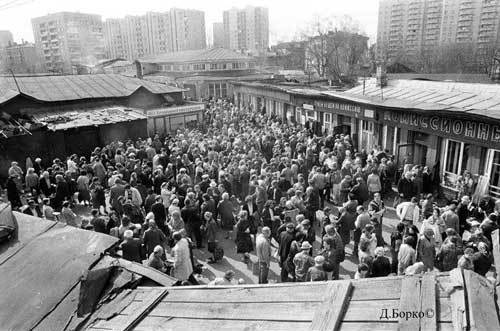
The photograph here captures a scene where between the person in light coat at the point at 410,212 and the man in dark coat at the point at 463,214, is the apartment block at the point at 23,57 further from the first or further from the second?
the man in dark coat at the point at 463,214

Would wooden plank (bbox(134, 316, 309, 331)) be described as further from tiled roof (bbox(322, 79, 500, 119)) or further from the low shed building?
tiled roof (bbox(322, 79, 500, 119))

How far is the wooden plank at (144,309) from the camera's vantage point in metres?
3.43

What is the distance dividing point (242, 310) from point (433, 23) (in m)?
109

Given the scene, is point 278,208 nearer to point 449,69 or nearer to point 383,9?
point 449,69

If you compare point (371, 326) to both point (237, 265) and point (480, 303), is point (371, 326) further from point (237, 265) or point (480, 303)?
point (237, 265)

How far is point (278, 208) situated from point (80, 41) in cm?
9844

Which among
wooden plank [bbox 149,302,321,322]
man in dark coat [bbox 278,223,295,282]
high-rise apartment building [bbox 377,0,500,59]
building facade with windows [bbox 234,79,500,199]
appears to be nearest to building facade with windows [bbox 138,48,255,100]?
building facade with windows [bbox 234,79,500,199]

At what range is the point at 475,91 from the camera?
14.1 meters

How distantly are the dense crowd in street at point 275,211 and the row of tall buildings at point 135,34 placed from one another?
61986mm

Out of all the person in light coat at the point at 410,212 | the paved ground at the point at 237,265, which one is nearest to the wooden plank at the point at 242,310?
the paved ground at the point at 237,265

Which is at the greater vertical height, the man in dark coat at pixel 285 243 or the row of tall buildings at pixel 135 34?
the row of tall buildings at pixel 135 34

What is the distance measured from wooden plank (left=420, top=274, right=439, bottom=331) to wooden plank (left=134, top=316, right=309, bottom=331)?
0.84 metres

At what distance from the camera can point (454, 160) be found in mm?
12898

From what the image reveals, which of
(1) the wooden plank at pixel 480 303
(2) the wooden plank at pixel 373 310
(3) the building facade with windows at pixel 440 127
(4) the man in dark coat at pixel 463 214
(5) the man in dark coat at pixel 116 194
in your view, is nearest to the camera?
(1) the wooden plank at pixel 480 303
